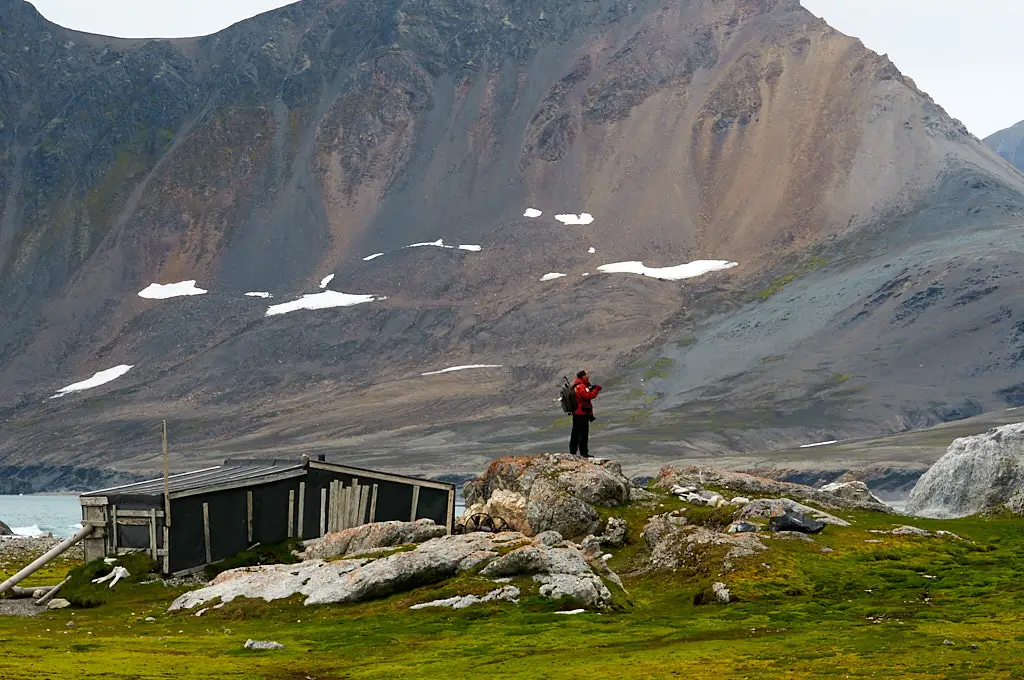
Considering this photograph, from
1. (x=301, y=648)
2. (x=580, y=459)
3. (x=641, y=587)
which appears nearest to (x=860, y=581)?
(x=641, y=587)

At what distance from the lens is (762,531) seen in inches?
1336

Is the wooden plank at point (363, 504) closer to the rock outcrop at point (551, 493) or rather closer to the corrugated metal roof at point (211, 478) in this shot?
the corrugated metal roof at point (211, 478)

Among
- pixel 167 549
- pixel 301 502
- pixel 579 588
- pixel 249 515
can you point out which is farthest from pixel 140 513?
pixel 579 588

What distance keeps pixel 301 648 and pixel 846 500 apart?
22292 mm

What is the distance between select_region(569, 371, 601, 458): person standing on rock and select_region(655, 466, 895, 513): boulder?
304 centimetres

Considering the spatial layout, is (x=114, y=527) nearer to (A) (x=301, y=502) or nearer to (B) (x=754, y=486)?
(A) (x=301, y=502)

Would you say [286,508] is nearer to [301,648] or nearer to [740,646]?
[301,648]

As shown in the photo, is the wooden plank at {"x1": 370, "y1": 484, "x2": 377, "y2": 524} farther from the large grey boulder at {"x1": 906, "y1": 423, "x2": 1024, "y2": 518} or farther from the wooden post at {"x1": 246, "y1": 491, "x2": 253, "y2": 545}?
the large grey boulder at {"x1": 906, "y1": 423, "x2": 1024, "y2": 518}

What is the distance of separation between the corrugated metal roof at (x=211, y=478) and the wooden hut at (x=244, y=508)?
50 millimetres

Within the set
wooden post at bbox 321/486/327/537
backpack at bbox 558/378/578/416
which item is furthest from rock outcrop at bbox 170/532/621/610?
backpack at bbox 558/378/578/416

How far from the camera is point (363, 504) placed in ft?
144

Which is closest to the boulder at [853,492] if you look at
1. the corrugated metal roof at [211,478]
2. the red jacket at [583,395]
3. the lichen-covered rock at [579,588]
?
the red jacket at [583,395]

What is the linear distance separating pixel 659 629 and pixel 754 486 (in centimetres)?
1876

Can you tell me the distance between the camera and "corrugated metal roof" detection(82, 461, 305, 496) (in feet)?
135
